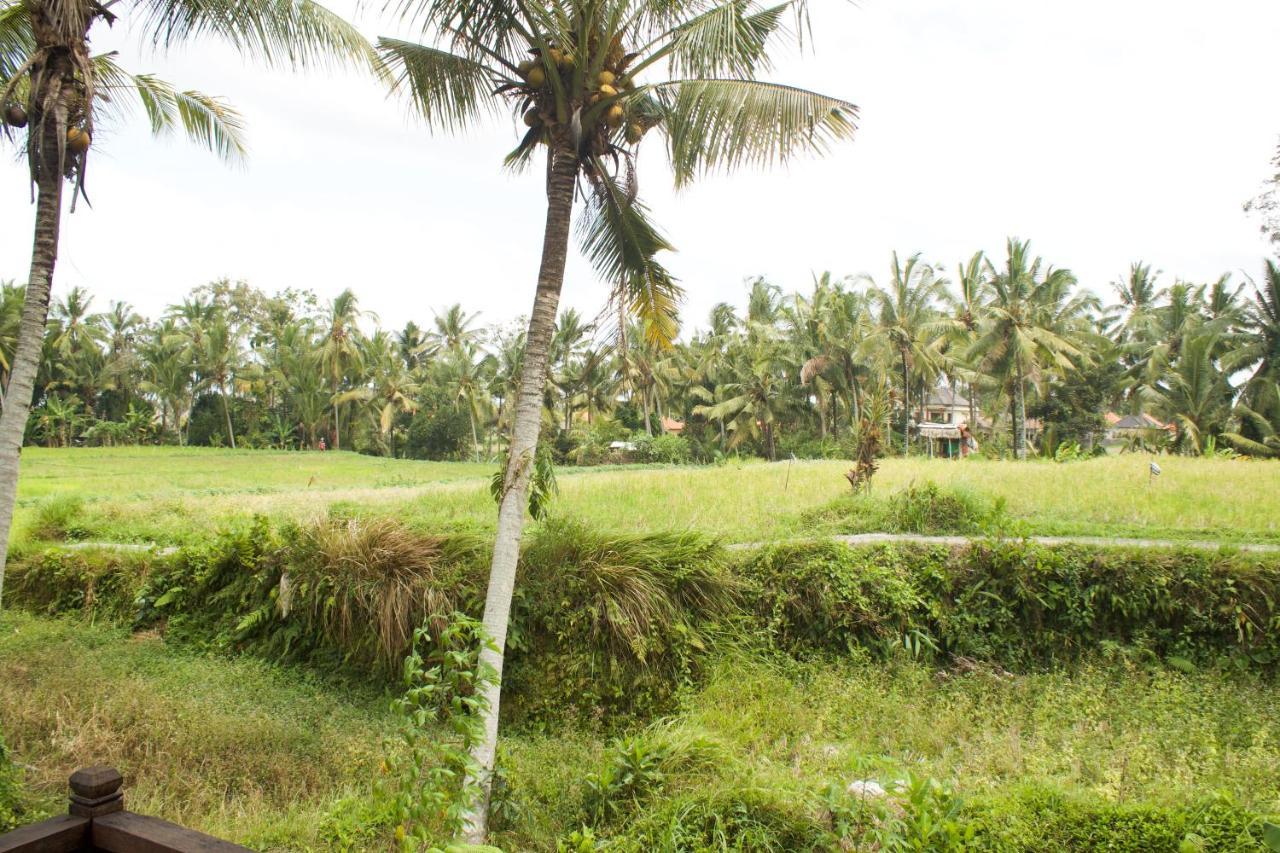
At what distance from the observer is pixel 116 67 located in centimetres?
655

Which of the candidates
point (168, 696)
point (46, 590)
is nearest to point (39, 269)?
point (168, 696)

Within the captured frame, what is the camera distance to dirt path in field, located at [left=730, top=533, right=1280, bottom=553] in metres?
7.52

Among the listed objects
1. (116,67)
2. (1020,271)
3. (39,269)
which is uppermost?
(1020,271)

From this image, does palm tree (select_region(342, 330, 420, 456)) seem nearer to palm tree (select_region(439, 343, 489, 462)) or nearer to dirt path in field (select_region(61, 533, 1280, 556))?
palm tree (select_region(439, 343, 489, 462))

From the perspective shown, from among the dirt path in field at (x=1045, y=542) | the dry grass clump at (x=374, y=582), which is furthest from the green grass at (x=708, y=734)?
the dry grass clump at (x=374, y=582)

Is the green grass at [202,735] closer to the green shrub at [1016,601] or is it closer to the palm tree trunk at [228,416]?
the green shrub at [1016,601]

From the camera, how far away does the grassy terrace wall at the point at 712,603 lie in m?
6.56

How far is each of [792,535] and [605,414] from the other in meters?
33.0

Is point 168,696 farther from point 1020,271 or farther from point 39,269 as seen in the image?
point 1020,271

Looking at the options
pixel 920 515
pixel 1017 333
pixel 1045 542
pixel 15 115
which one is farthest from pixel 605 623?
pixel 1017 333

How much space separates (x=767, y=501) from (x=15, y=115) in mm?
9523

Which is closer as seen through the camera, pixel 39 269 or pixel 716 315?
pixel 39 269

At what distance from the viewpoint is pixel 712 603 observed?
7.08 meters

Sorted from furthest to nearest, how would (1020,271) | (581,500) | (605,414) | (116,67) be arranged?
(605,414), (1020,271), (581,500), (116,67)
